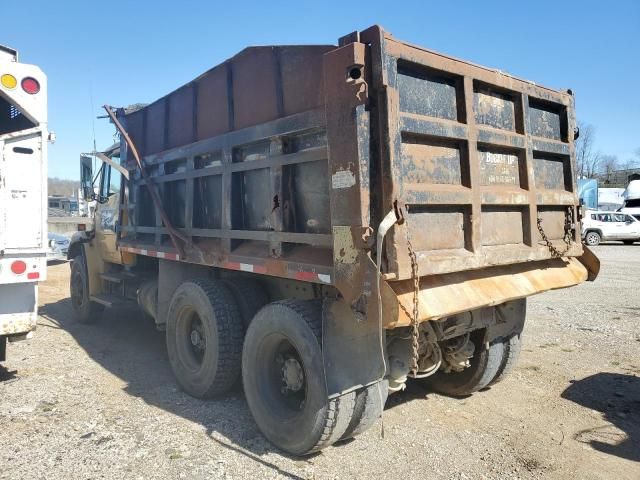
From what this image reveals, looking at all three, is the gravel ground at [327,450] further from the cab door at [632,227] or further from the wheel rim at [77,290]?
the cab door at [632,227]

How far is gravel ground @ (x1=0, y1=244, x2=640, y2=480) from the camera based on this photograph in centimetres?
333

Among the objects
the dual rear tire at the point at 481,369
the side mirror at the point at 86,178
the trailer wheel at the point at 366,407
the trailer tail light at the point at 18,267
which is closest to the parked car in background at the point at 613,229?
the dual rear tire at the point at 481,369

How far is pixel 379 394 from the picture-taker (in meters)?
3.40

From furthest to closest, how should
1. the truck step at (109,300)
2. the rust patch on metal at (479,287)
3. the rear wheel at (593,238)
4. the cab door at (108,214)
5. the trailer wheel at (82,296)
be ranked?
the rear wheel at (593,238) < the trailer wheel at (82,296) < the cab door at (108,214) < the truck step at (109,300) < the rust patch on metal at (479,287)

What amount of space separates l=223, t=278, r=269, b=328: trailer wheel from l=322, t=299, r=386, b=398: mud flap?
1.28 meters

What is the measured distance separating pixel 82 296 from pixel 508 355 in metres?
6.45

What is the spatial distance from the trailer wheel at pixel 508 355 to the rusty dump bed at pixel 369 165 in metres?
0.87

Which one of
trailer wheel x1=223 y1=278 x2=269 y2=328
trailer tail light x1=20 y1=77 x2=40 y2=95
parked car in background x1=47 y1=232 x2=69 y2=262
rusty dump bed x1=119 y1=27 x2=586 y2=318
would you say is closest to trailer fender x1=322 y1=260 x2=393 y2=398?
rusty dump bed x1=119 y1=27 x2=586 y2=318

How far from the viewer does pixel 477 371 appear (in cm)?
450

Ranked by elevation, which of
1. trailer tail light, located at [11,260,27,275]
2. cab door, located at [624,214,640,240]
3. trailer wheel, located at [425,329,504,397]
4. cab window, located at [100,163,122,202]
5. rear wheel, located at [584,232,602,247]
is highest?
cab window, located at [100,163,122,202]

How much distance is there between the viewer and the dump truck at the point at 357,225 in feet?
9.68

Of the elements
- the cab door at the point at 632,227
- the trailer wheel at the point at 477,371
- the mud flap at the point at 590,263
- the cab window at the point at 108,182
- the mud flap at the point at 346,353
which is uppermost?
the cab window at the point at 108,182

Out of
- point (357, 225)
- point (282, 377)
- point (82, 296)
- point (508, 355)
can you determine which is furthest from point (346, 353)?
point (82, 296)

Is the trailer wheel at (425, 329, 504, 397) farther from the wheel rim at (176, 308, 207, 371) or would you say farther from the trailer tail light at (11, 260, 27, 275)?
the trailer tail light at (11, 260, 27, 275)
